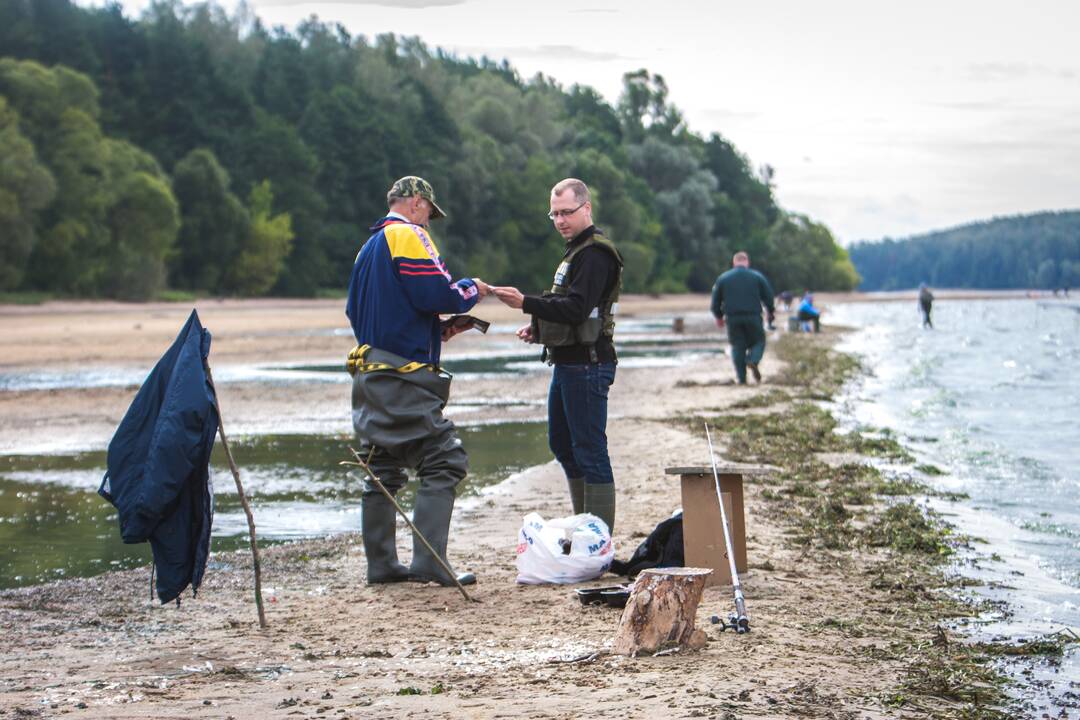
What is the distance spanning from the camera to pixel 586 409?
22.2 ft

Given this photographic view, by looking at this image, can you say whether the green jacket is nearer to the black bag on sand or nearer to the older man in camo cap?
the black bag on sand

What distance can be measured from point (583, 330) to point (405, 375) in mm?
968

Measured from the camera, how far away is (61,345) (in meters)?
30.0

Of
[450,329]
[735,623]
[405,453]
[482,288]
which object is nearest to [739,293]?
[450,329]

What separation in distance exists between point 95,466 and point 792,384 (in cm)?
1258

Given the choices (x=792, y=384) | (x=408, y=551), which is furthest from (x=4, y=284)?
(x=408, y=551)

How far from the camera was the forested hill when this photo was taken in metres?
57.7

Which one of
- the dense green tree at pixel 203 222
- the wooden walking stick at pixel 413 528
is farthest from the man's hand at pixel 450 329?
the dense green tree at pixel 203 222

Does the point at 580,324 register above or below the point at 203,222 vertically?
below

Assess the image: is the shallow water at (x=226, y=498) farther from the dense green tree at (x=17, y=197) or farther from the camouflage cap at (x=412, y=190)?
the dense green tree at (x=17, y=197)

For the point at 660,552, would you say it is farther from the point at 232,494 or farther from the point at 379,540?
the point at 232,494

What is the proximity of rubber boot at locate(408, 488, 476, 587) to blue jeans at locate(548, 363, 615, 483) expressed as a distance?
0.74m

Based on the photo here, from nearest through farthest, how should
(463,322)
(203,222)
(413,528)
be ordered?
(413,528) → (463,322) → (203,222)

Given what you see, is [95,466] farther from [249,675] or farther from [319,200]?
[319,200]
